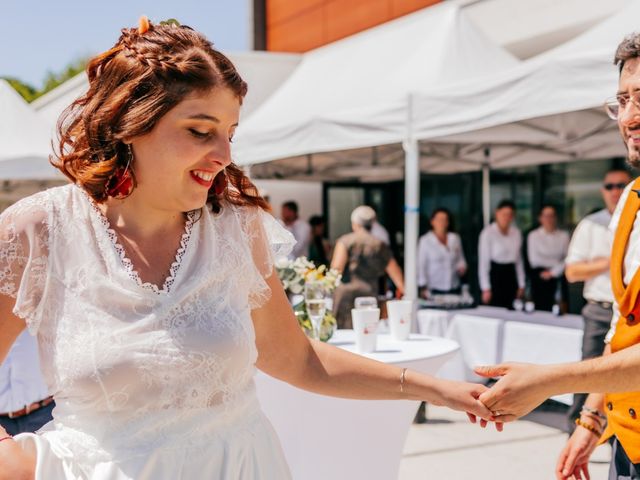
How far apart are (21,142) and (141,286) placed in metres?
7.70

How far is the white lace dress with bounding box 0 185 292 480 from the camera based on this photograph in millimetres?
1347

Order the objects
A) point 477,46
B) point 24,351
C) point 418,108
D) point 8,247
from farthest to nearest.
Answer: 1. point 477,46
2. point 418,108
3. point 24,351
4. point 8,247

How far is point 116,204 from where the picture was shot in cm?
152

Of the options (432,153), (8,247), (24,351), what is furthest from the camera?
(432,153)

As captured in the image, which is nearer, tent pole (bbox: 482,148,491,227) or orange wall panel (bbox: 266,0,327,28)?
tent pole (bbox: 482,148,491,227)

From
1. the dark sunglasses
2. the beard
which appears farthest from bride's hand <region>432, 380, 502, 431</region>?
the dark sunglasses

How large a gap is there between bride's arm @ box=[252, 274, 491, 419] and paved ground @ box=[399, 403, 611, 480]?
→ 286 centimetres

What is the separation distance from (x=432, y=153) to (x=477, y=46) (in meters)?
2.86

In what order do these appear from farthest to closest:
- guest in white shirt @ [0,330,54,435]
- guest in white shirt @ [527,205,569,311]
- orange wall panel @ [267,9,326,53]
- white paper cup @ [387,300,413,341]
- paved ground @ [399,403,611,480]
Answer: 1. orange wall panel @ [267,9,326,53]
2. guest in white shirt @ [527,205,569,311]
3. paved ground @ [399,403,611,480]
4. white paper cup @ [387,300,413,341]
5. guest in white shirt @ [0,330,54,435]

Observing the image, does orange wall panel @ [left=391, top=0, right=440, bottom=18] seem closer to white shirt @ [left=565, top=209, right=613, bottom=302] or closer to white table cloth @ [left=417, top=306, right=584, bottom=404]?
white table cloth @ [left=417, top=306, right=584, bottom=404]

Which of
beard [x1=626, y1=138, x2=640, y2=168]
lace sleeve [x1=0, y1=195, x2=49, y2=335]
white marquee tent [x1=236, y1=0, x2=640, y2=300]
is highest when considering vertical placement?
white marquee tent [x1=236, y1=0, x2=640, y2=300]

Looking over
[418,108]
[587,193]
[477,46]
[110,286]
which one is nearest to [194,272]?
[110,286]

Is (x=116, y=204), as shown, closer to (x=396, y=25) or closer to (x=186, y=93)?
(x=186, y=93)

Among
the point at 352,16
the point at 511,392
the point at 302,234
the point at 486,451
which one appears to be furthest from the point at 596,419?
the point at 352,16
